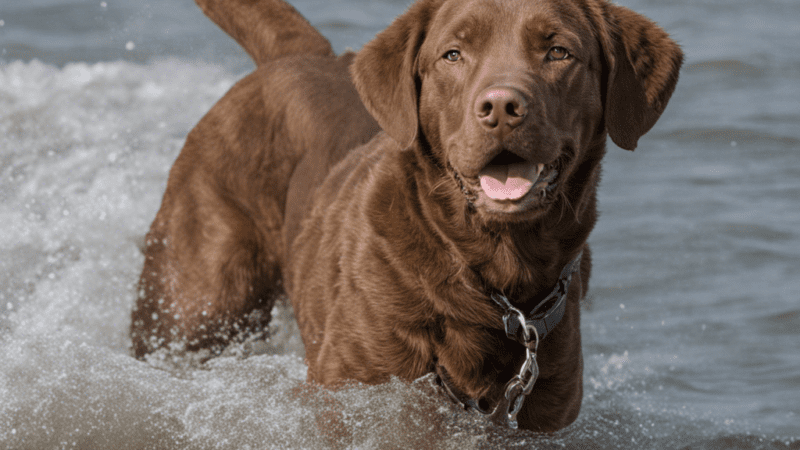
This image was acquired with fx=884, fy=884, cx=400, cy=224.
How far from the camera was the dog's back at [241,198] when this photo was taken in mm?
4051

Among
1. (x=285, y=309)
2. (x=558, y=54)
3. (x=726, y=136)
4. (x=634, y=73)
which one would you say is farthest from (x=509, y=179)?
(x=726, y=136)

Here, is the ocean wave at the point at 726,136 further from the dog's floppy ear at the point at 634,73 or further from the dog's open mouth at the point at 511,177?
the dog's open mouth at the point at 511,177

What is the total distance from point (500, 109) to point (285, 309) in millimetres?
2120

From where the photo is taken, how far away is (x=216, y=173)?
4.11 m

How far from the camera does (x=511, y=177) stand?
9.07 feet

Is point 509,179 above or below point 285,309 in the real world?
above

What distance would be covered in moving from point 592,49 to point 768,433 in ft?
7.44

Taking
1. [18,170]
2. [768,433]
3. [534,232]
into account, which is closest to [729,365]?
[768,433]

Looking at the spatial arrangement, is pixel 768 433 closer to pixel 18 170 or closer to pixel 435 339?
pixel 435 339

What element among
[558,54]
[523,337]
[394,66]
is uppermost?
[558,54]

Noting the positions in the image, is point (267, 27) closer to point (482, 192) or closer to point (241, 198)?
point (241, 198)

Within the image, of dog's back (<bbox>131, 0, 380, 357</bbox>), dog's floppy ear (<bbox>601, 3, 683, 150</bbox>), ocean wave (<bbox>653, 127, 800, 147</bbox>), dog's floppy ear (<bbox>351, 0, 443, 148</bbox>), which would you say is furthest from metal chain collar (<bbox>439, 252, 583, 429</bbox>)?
ocean wave (<bbox>653, 127, 800, 147</bbox>)

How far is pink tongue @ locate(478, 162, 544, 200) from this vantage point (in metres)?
2.74

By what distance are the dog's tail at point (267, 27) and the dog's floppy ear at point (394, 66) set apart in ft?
4.53
